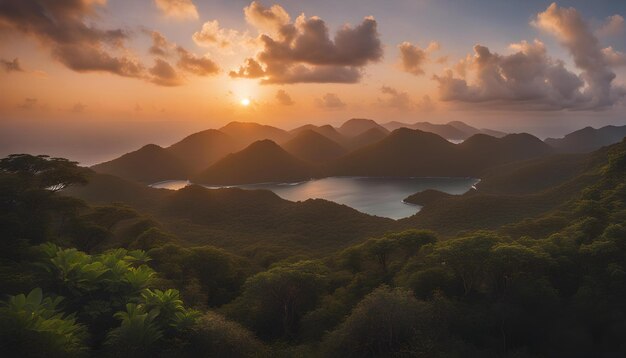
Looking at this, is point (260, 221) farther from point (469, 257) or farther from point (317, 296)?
point (469, 257)

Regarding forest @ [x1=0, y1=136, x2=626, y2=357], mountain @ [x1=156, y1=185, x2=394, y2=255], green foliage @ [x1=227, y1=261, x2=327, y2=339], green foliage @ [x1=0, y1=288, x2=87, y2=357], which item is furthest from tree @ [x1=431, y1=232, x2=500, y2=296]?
mountain @ [x1=156, y1=185, x2=394, y2=255]

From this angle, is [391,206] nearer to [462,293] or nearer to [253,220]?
[253,220]

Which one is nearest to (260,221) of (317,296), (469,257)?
(317,296)

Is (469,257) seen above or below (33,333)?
below

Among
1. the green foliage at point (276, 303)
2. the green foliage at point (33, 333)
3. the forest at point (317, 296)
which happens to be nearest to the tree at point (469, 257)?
the forest at point (317, 296)

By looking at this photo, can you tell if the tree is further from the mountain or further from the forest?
the mountain

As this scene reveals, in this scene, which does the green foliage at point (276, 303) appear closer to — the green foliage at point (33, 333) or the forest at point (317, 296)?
the forest at point (317, 296)
